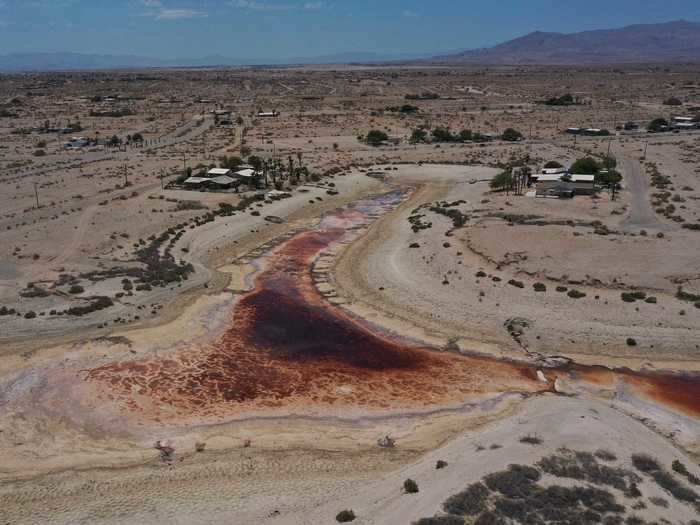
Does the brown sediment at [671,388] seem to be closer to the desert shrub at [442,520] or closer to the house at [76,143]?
the desert shrub at [442,520]

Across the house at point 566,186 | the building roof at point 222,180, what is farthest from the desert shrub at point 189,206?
the house at point 566,186

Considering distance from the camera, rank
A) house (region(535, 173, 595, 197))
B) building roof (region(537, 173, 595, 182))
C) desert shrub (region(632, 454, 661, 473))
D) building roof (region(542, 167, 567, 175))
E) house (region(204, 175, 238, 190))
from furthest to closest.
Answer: building roof (region(542, 167, 567, 175)), house (region(204, 175, 238, 190)), building roof (region(537, 173, 595, 182)), house (region(535, 173, 595, 197)), desert shrub (region(632, 454, 661, 473))

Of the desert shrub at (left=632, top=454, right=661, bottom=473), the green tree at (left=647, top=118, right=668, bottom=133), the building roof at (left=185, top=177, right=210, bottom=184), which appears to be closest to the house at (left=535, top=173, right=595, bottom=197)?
the building roof at (left=185, top=177, right=210, bottom=184)

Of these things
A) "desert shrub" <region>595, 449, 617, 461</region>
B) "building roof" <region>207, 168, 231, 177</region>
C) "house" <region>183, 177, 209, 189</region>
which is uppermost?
"building roof" <region>207, 168, 231, 177</region>

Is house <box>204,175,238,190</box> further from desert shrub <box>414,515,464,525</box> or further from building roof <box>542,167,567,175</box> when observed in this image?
desert shrub <box>414,515,464,525</box>

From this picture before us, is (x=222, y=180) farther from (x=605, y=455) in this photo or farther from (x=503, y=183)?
(x=605, y=455)

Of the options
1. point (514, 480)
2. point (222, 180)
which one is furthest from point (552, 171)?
point (514, 480)

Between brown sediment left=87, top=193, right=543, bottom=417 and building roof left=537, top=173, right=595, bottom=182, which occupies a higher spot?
building roof left=537, top=173, right=595, bottom=182
